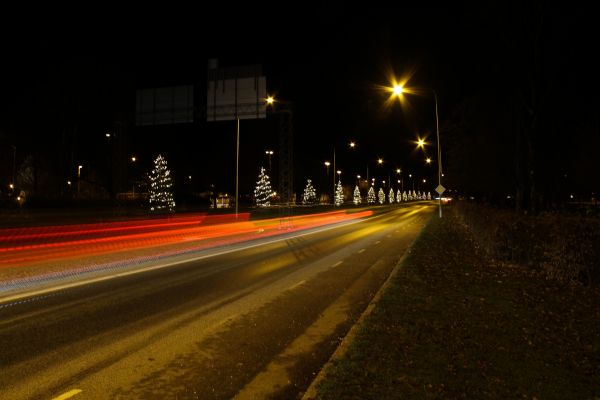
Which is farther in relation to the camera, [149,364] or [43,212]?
[43,212]

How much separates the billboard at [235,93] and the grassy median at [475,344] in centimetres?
1433

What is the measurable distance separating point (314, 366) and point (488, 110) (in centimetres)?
2479

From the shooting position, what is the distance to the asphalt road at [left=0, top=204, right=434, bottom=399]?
504cm

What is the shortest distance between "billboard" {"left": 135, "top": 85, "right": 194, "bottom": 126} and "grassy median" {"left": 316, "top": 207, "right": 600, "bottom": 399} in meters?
16.0

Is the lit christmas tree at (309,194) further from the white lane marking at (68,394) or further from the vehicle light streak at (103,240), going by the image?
the white lane marking at (68,394)

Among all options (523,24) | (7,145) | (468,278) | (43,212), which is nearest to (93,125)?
(7,145)

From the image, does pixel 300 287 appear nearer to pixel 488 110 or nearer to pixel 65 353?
pixel 65 353

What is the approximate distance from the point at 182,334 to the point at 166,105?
58.7 ft

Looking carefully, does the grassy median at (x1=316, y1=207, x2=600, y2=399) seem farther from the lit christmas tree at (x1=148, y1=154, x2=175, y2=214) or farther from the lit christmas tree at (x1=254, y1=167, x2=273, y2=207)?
the lit christmas tree at (x1=254, y1=167, x2=273, y2=207)

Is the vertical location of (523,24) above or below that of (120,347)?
above

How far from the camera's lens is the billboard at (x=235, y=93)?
21.7m

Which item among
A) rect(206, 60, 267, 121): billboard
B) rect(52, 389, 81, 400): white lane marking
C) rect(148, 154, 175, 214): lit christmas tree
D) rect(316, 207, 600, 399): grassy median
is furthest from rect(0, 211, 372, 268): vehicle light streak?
rect(148, 154, 175, 214): lit christmas tree

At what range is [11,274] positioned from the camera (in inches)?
472

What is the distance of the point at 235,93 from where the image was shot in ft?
72.4
